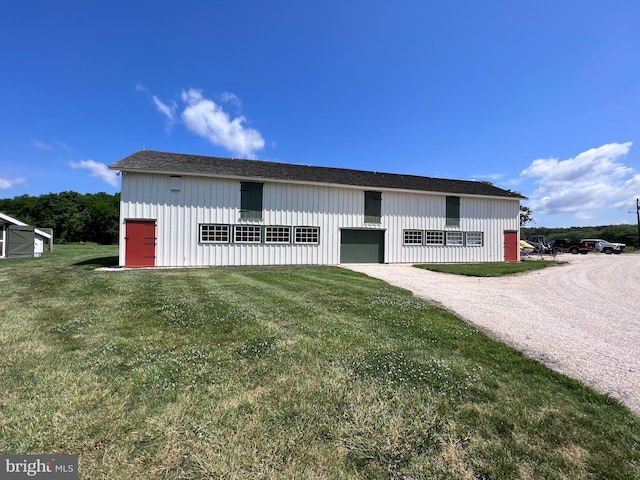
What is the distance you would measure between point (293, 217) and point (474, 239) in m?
13.9

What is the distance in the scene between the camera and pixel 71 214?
57.1 meters

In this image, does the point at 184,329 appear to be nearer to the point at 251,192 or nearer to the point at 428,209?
the point at 251,192

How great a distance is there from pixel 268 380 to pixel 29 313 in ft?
18.7

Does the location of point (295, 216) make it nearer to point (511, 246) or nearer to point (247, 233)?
point (247, 233)

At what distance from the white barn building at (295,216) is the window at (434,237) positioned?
0.07 m

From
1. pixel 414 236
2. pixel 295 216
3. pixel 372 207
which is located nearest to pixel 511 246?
pixel 414 236

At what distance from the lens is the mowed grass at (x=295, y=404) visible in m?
2.21

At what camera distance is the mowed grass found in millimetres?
2211

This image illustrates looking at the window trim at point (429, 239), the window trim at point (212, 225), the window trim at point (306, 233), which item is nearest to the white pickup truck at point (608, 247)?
the window trim at point (429, 239)

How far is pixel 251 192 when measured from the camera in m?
18.1

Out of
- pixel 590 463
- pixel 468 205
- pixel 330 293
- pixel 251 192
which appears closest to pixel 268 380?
pixel 590 463

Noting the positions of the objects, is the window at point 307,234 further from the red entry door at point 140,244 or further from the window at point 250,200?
the red entry door at point 140,244

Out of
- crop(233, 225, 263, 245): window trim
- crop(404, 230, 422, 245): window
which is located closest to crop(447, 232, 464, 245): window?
crop(404, 230, 422, 245): window

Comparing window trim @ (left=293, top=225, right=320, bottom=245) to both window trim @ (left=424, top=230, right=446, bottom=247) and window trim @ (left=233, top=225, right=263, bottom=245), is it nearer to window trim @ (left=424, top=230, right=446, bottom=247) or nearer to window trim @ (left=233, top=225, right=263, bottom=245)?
window trim @ (left=233, top=225, right=263, bottom=245)
